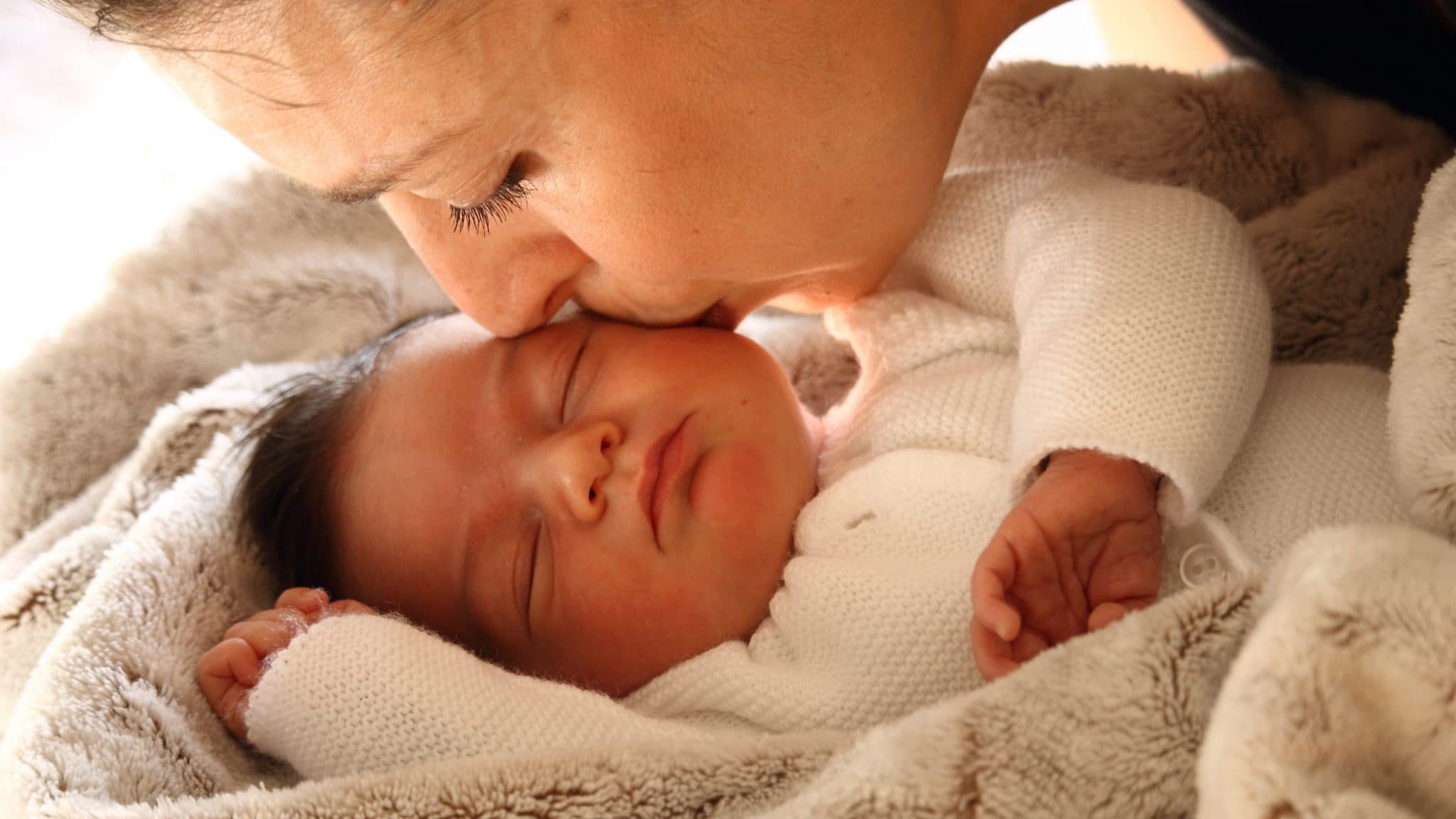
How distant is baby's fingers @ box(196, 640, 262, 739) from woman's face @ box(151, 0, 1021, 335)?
1.37 ft

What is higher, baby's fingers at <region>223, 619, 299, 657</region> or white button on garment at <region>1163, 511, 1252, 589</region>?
baby's fingers at <region>223, 619, 299, 657</region>

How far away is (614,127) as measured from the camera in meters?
0.99

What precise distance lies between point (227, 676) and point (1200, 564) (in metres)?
0.93

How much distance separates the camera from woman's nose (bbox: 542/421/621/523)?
1.18 meters

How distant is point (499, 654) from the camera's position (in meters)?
1.27

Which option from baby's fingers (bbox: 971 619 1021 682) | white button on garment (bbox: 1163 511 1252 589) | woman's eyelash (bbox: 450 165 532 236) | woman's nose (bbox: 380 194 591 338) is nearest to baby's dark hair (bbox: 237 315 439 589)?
woman's nose (bbox: 380 194 591 338)

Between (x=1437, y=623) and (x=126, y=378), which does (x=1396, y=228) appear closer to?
(x=1437, y=623)

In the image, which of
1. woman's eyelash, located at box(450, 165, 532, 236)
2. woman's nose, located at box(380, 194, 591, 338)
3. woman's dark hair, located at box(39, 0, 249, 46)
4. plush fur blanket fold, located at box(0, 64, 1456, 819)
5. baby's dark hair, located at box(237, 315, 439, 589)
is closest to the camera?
plush fur blanket fold, located at box(0, 64, 1456, 819)

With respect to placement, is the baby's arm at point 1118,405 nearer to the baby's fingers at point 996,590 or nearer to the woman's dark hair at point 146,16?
the baby's fingers at point 996,590

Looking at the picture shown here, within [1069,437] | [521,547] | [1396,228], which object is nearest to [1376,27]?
[1396,228]

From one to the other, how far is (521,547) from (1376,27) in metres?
1.21

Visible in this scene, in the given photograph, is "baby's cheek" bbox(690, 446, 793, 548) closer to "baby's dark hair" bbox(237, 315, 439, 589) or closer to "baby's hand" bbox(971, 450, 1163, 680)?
"baby's hand" bbox(971, 450, 1163, 680)

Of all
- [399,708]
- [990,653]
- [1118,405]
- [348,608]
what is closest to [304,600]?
[348,608]

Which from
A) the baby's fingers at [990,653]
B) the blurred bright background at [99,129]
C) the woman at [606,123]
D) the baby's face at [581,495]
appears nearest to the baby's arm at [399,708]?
the baby's face at [581,495]
